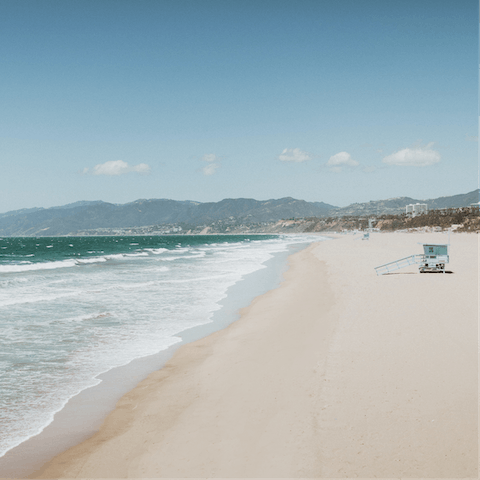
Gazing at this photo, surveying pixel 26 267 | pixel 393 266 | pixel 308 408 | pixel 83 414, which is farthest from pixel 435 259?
pixel 26 267

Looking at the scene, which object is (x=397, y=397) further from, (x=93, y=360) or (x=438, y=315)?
(x=93, y=360)

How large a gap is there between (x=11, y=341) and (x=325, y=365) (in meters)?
10.1

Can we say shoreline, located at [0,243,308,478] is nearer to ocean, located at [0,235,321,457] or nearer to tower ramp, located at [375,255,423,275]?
ocean, located at [0,235,321,457]

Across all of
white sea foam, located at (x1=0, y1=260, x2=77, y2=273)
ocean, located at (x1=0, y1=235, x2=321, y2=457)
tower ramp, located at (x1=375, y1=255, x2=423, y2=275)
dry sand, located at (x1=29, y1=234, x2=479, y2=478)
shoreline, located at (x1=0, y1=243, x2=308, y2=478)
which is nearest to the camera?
dry sand, located at (x1=29, y1=234, x2=479, y2=478)

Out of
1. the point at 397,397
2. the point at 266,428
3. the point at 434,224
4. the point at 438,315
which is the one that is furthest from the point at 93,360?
the point at 434,224

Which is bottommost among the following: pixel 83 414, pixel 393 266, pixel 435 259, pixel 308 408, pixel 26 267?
pixel 83 414

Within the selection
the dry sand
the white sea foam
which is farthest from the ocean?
the white sea foam

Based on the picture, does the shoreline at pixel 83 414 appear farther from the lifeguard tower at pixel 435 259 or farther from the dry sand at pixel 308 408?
the lifeguard tower at pixel 435 259

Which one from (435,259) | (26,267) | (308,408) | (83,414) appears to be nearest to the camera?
(308,408)

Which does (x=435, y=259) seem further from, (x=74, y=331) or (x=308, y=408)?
(x=74, y=331)

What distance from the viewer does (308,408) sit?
6402 millimetres

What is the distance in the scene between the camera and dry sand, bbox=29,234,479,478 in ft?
16.4

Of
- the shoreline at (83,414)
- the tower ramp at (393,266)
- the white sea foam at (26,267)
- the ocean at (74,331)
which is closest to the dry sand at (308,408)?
the shoreline at (83,414)

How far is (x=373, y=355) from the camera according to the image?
8.73 metres
